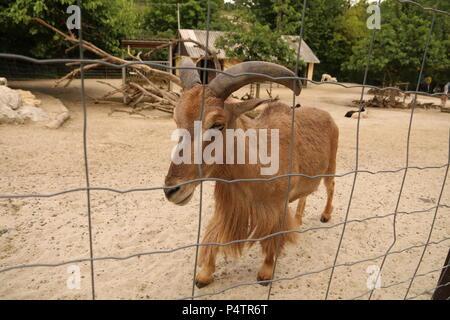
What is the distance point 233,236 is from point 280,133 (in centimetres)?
99

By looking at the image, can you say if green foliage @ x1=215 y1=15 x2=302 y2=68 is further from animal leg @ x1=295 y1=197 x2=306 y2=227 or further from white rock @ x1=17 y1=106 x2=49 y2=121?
animal leg @ x1=295 y1=197 x2=306 y2=227

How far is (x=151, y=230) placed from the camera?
11.2 ft

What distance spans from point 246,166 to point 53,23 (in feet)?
35.2

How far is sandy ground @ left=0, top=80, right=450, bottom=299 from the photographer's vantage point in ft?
8.67

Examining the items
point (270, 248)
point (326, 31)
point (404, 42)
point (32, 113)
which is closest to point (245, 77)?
point (270, 248)

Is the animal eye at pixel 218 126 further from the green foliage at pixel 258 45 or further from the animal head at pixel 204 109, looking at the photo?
the green foliage at pixel 258 45

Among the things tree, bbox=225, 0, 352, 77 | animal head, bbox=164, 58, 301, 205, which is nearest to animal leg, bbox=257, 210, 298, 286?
animal head, bbox=164, 58, 301, 205

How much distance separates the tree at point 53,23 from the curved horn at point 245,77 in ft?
31.4

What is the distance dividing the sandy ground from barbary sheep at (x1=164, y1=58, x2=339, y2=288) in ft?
1.21

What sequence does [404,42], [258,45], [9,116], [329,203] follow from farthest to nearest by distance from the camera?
[404,42], [258,45], [9,116], [329,203]

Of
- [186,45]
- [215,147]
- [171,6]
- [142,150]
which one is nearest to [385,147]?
[142,150]

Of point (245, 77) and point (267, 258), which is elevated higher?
point (245, 77)

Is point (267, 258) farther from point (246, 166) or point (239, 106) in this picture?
point (239, 106)

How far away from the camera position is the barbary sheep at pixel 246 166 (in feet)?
6.24
